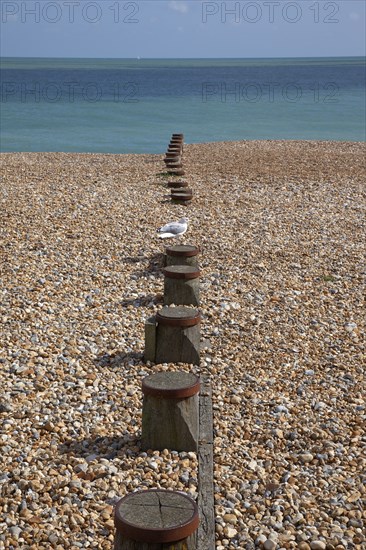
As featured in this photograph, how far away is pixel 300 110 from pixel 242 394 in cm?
3811

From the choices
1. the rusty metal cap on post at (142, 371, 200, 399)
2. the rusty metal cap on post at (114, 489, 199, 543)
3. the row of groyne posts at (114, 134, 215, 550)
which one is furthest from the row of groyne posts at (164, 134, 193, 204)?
the rusty metal cap on post at (114, 489, 199, 543)

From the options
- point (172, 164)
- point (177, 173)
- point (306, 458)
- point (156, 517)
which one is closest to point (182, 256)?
point (306, 458)

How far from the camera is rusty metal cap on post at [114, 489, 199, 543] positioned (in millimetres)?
3039

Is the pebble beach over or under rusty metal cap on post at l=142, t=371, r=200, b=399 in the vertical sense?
under

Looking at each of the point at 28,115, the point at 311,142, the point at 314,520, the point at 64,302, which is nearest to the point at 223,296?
the point at 64,302

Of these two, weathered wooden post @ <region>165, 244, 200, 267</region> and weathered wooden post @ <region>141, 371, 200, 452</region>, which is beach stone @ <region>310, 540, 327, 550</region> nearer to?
weathered wooden post @ <region>141, 371, 200, 452</region>

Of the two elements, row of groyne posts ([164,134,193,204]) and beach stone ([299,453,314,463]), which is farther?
row of groyne posts ([164,134,193,204])

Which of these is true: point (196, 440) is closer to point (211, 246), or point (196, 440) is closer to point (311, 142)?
point (211, 246)

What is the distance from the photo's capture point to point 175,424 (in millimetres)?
4367

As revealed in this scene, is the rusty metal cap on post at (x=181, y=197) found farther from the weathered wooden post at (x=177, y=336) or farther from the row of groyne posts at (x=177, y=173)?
the weathered wooden post at (x=177, y=336)

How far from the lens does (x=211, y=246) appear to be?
8.93 meters

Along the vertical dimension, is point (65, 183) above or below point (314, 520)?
above

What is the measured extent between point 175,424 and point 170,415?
57 mm

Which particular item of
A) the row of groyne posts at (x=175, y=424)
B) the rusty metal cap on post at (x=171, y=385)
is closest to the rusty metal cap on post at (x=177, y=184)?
the row of groyne posts at (x=175, y=424)
